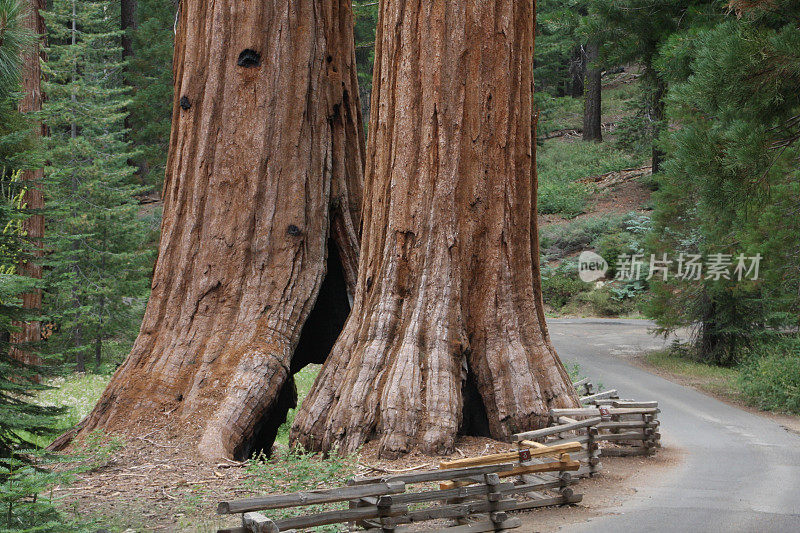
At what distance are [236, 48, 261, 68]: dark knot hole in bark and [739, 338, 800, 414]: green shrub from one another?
11.1 meters

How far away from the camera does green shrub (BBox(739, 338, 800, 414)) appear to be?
560 inches

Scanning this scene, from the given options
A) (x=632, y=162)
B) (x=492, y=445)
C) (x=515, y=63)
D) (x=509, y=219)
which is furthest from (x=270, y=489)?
(x=632, y=162)

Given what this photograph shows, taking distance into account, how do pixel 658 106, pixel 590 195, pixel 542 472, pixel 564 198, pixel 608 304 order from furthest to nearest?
1. pixel 590 195
2. pixel 564 198
3. pixel 608 304
4. pixel 658 106
5. pixel 542 472

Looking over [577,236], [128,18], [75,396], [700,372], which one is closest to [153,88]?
[128,18]

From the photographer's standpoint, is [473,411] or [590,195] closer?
[473,411]

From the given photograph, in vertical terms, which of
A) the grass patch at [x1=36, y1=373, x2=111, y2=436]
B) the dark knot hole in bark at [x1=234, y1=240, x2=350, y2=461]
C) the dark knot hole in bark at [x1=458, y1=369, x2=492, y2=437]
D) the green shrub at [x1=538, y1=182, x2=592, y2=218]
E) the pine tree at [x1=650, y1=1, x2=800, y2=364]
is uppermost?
the green shrub at [x1=538, y1=182, x2=592, y2=218]

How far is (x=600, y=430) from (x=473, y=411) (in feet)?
6.67

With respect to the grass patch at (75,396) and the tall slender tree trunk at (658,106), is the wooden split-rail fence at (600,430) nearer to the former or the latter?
the grass patch at (75,396)

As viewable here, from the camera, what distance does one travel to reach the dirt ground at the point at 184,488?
18.9 ft

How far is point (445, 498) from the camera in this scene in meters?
6.05

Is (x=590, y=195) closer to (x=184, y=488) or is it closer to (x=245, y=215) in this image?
(x=245, y=215)

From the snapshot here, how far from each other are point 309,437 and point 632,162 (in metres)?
35.3

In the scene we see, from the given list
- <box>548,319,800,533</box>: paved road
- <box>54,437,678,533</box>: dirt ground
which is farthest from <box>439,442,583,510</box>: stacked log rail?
<box>548,319,800,533</box>: paved road

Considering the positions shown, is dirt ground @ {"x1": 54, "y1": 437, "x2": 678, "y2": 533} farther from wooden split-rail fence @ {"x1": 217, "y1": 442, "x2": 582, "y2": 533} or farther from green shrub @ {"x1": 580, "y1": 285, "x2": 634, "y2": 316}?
green shrub @ {"x1": 580, "y1": 285, "x2": 634, "y2": 316}
